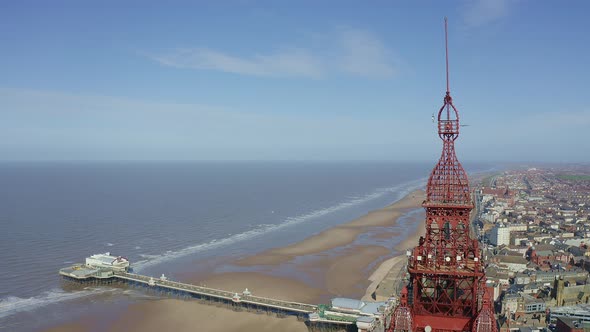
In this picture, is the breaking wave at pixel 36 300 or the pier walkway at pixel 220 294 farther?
the pier walkway at pixel 220 294

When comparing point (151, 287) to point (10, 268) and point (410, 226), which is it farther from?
point (410, 226)

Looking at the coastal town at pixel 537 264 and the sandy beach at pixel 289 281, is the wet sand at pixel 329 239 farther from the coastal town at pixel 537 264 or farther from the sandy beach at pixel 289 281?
the coastal town at pixel 537 264

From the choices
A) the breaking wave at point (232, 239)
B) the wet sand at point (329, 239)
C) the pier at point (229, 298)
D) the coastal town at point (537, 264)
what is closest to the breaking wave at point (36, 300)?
the pier at point (229, 298)

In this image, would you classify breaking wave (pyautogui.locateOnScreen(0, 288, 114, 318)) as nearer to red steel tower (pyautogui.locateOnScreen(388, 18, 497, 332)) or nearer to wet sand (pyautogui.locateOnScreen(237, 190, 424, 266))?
wet sand (pyautogui.locateOnScreen(237, 190, 424, 266))

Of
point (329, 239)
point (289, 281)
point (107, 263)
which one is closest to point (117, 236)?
point (107, 263)

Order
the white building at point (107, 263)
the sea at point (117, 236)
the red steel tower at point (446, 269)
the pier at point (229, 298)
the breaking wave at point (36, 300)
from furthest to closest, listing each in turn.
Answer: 1. the white building at point (107, 263)
2. the sea at point (117, 236)
3. the breaking wave at point (36, 300)
4. the pier at point (229, 298)
5. the red steel tower at point (446, 269)

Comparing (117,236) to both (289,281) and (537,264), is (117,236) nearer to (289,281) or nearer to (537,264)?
(289,281)

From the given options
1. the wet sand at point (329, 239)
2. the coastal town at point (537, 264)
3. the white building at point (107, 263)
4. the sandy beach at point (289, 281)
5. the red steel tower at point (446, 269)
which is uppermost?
the red steel tower at point (446, 269)
